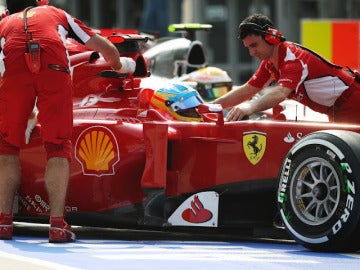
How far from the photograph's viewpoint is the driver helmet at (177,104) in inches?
339

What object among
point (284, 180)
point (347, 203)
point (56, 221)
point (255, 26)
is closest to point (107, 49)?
point (255, 26)

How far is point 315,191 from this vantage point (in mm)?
7398

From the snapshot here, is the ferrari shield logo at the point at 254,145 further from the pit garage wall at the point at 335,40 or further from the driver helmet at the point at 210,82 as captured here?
the pit garage wall at the point at 335,40

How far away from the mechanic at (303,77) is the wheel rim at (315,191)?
3.25 feet

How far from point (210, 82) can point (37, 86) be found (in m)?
4.13

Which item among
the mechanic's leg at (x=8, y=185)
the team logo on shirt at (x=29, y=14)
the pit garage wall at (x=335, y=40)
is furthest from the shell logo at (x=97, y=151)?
the pit garage wall at (x=335, y=40)

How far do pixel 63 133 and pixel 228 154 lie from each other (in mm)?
974

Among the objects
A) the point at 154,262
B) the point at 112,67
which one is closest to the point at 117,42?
the point at 112,67

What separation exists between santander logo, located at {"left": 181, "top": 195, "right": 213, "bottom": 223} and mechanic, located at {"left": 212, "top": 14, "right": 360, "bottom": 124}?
A: 2.42 feet

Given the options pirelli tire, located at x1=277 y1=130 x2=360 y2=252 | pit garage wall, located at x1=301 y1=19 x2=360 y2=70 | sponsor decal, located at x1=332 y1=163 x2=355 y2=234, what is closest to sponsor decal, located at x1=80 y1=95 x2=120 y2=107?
pirelli tire, located at x1=277 y1=130 x2=360 y2=252

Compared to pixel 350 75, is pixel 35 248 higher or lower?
lower

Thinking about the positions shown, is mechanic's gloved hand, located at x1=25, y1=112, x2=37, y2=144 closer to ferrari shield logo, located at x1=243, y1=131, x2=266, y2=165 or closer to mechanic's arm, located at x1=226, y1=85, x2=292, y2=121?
mechanic's arm, located at x1=226, y1=85, x2=292, y2=121

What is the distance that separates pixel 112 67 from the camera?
8.54 meters

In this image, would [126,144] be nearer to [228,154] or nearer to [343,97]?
[228,154]
